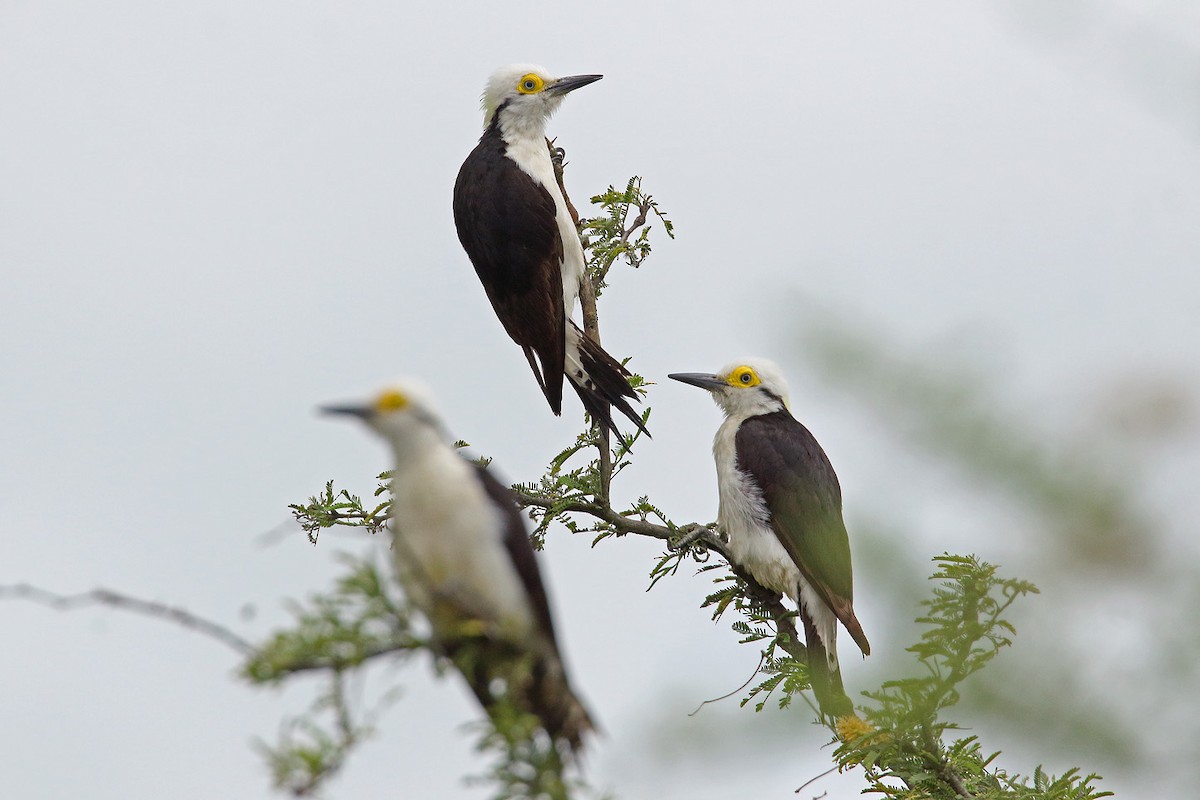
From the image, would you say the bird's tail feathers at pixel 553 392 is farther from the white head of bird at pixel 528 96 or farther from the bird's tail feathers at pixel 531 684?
the bird's tail feathers at pixel 531 684

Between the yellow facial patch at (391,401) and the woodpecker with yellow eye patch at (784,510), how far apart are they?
2.93 metres

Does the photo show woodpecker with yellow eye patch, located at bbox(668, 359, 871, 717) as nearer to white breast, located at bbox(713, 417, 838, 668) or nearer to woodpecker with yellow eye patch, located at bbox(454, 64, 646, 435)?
white breast, located at bbox(713, 417, 838, 668)

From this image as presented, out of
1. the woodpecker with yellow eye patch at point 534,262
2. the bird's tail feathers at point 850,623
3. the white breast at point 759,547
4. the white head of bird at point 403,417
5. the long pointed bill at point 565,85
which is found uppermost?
the long pointed bill at point 565,85

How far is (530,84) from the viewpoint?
→ 738 cm

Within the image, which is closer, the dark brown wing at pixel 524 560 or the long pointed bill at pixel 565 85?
the dark brown wing at pixel 524 560

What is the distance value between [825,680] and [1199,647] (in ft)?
13.5

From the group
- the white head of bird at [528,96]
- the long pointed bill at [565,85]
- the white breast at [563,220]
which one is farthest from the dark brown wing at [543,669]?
the long pointed bill at [565,85]

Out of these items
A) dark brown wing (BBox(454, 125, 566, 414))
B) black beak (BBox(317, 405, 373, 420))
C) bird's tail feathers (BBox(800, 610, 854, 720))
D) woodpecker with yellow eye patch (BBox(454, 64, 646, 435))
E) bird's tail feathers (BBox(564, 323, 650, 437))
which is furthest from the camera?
dark brown wing (BBox(454, 125, 566, 414))

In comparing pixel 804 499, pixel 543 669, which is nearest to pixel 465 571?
pixel 543 669

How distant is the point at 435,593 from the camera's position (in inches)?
127

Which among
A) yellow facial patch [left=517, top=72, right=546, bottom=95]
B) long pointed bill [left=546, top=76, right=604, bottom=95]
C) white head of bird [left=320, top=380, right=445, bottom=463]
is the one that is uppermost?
yellow facial patch [left=517, top=72, right=546, bottom=95]

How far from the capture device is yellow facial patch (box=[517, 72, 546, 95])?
7.36 metres

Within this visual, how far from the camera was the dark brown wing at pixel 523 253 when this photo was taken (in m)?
6.69

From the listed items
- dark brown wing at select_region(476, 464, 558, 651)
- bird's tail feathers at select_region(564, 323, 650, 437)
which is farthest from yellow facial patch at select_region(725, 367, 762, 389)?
dark brown wing at select_region(476, 464, 558, 651)
